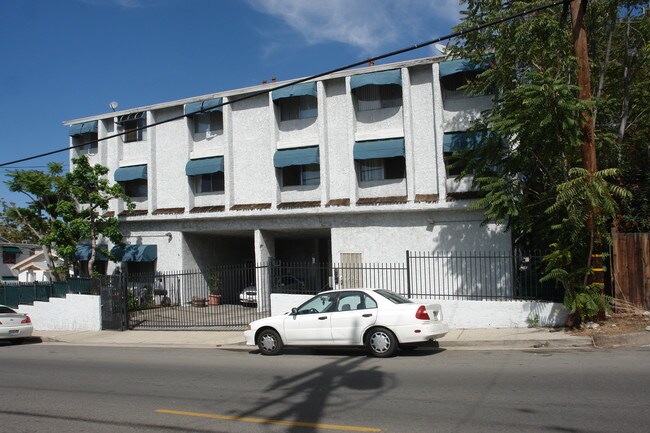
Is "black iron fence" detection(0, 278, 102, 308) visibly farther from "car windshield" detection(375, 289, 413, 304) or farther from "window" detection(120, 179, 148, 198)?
"car windshield" detection(375, 289, 413, 304)

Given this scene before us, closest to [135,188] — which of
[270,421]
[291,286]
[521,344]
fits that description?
[291,286]

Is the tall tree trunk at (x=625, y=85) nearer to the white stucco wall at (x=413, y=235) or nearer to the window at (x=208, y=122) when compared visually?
the white stucco wall at (x=413, y=235)

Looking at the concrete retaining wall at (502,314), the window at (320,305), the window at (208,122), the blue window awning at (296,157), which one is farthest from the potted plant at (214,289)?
the window at (320,305)

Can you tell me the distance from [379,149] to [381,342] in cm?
1015

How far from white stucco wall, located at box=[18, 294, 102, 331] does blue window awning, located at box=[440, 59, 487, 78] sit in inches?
559

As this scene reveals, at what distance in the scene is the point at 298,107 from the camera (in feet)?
74.6

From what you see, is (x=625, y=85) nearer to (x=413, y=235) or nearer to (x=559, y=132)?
(x=559, y=132)

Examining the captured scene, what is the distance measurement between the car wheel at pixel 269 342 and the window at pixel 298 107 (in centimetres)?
1153

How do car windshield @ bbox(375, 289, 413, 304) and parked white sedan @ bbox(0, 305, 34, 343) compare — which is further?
parked white sedan @ bbox(0, 305, 34, 343)

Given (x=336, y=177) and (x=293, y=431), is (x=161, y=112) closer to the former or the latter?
(x=336, y=177)

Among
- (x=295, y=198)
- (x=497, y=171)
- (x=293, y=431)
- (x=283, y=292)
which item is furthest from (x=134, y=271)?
(x=293, y=431)

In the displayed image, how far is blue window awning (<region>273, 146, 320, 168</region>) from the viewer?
70.7ft

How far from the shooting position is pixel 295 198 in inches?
888

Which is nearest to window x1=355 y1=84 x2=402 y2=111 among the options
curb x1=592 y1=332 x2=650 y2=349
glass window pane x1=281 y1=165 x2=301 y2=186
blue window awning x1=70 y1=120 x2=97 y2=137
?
glass window pane x1=281 y1=165 x2=301 y2=186
